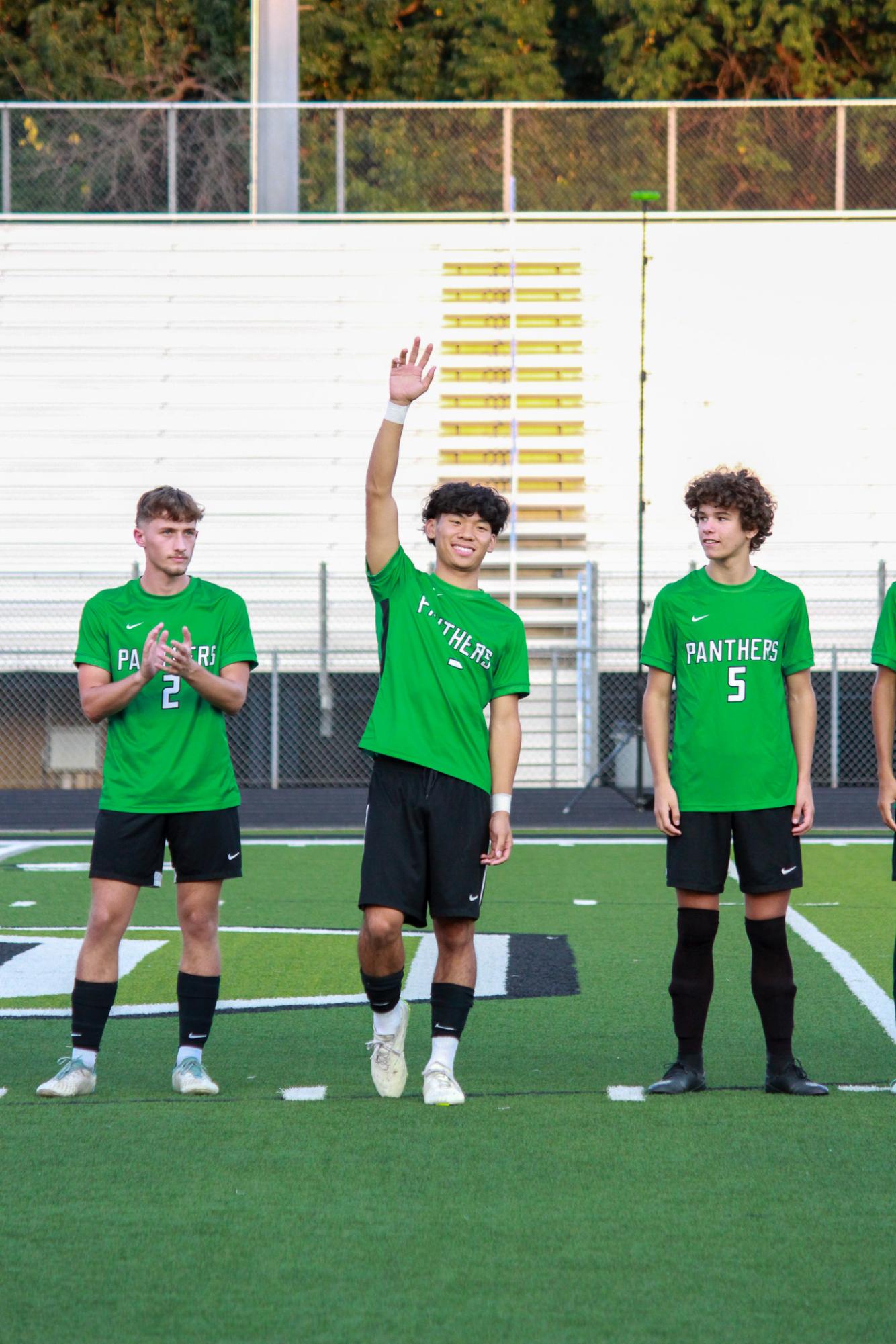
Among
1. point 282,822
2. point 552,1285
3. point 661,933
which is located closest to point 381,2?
point 282,822

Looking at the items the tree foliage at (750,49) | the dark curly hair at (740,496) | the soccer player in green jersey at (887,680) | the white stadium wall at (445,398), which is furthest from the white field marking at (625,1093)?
the tree foliage at (750,49)

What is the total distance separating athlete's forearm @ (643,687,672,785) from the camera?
467cm

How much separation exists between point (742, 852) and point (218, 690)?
58.0 inches

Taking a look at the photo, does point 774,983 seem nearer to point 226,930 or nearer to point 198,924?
point 198,924

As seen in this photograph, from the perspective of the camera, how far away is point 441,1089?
455 centimetres

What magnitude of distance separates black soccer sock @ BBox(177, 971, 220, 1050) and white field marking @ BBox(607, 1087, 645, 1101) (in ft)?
3.66

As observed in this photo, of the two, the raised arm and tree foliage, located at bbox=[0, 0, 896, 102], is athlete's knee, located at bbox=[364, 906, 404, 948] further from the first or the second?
tree foliage, located at bbox=[0, 0, 896, 102]

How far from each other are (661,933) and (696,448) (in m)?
12.2

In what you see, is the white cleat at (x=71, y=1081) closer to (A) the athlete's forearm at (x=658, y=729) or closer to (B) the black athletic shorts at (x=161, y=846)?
(B) the black athletic shorts at (x=161, y=846)

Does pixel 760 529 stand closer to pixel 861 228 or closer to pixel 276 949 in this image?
pixel 276 949

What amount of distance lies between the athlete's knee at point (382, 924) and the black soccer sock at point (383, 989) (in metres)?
0.11

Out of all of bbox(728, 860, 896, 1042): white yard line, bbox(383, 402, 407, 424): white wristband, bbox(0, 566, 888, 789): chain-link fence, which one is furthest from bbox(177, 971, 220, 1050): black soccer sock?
bbox(0, 566, 888, 789): chain-link fence

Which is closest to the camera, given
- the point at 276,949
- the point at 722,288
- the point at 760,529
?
the point at 760,529

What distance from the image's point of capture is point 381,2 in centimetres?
2698
